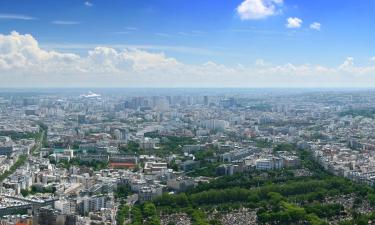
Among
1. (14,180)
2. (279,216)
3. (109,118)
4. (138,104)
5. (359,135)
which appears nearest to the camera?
(279,216)

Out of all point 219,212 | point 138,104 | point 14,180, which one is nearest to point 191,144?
point 14,180

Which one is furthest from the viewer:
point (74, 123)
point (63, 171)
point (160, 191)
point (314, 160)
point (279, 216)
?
point (74, 123)

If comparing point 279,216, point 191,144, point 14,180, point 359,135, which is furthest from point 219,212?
point 359,135

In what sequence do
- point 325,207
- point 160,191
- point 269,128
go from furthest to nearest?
1. point 269,128
2. point 160,191
3. point 325,207

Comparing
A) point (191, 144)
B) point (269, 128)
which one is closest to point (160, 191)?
point (191, 144)

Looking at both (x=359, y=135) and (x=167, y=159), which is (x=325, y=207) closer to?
(x=167, y=159)

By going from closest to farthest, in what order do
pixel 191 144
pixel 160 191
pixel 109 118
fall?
pixel 160 191
pixel 191 144
pixel 109 118

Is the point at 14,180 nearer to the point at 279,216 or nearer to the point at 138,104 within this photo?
the point at 279,216

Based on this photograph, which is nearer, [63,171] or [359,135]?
[63,171]

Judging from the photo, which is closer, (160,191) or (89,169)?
(160,191)
